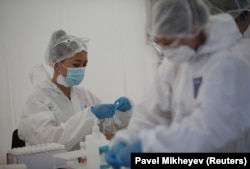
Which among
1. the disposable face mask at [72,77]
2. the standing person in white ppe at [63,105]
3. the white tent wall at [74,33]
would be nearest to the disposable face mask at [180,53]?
the standing person in white ppe at [63,105]

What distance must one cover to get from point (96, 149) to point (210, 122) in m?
0.56

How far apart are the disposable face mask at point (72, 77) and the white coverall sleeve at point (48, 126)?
18cm

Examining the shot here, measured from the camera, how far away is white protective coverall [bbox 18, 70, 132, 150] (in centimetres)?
153

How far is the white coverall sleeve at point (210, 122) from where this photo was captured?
31.9 inches

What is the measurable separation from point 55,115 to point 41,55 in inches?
23.6

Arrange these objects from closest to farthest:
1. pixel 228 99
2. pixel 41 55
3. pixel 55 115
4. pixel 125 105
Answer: pixel 228 99
pixel 125 105
pixel 55 115
pixel 41 55

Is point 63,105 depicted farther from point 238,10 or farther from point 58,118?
point 238,10

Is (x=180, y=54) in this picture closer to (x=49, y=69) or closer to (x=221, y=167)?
(x=221, y=167)

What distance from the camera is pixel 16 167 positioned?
3.93ft

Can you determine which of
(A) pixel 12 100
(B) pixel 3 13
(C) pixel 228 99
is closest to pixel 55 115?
(A) pixel 12 100

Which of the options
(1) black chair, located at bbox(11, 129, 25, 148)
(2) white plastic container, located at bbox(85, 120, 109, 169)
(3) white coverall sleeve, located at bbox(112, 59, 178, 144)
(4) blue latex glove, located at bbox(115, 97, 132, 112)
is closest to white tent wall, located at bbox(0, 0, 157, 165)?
(1) black chair, located at bbox(11, 129, 25, 148)

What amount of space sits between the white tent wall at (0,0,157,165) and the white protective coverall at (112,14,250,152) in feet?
3.29

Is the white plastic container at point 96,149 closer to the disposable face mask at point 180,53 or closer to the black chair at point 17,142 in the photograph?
the disposable face mask at point 180,53

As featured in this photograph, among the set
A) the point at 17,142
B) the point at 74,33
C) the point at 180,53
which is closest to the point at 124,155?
the point at 180,53
